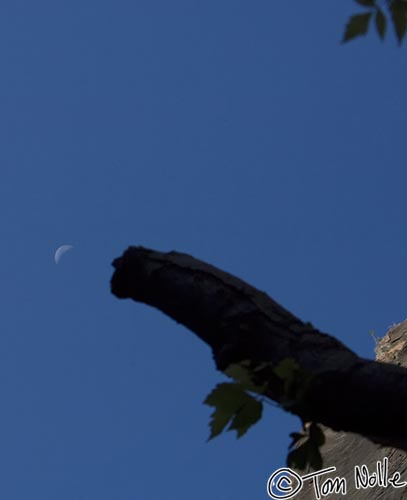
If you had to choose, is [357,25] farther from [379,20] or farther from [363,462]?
[363,462]

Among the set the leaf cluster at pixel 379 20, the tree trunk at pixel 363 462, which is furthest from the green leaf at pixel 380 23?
the tree trunk at pixel 363 462

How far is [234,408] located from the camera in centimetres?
232

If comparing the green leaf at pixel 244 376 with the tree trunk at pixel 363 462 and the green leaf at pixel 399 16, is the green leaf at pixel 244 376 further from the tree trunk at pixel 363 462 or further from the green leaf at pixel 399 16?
the tree trunk at pixel 363 462

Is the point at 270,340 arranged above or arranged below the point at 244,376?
above

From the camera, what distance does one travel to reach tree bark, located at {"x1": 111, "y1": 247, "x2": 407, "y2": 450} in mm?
2402

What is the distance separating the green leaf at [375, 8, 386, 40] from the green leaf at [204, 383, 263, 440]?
1026 millimetres

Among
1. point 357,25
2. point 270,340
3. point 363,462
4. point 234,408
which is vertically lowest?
point 234,408

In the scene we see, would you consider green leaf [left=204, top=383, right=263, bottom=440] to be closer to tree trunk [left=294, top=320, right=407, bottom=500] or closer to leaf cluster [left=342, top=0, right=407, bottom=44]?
leaf cluster [left=342, top=0, right=407, bottom=44]

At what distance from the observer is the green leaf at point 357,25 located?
7.86 ft

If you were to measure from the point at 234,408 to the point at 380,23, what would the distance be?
1124 millimetres

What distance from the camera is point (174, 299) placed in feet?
8.89

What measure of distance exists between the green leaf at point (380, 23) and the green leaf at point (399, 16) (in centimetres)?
3

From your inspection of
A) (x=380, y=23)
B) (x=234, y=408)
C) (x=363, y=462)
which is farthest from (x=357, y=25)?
(x=363, y=462)

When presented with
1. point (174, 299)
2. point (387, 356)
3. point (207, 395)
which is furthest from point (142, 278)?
point (387, 356)
